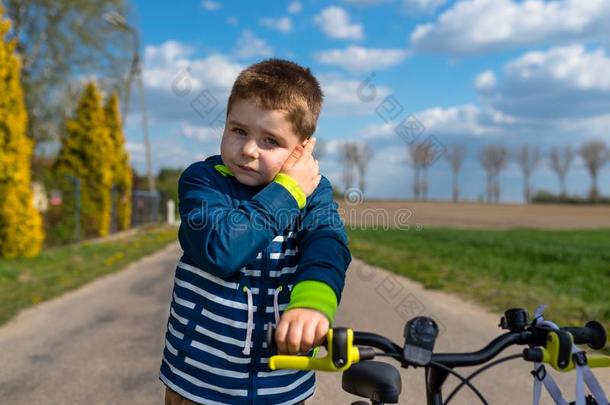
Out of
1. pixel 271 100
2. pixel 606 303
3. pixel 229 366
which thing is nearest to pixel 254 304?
pixel 229 366

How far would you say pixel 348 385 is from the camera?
167 centimetres

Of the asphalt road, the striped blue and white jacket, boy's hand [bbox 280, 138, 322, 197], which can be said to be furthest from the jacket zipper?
the asphalt road

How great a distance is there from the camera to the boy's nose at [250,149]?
1.71m

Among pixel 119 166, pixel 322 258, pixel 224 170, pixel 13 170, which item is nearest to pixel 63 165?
pixel 119 166

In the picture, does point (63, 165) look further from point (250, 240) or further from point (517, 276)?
point (250, 240)

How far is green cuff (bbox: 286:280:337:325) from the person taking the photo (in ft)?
4.77

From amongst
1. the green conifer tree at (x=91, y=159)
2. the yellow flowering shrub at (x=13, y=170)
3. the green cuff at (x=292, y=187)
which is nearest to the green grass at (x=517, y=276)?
the green cuff at (x=292, y=187)

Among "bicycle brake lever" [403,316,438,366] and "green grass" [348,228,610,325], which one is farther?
"green grass" [348,228,610,325]

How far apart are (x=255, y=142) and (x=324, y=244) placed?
1.16ft

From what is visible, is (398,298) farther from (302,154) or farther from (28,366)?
(302,154)

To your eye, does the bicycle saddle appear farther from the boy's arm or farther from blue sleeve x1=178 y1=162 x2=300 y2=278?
blue sleeve x1=178 y1=162 x2=300 y2=278

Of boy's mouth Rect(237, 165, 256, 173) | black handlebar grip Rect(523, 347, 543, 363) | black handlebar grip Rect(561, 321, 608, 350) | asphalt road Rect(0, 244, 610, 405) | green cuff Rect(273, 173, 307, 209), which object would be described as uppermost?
boy's mouth Rect(237, 165, 256, 173)

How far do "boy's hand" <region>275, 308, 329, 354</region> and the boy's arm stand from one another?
5 cm

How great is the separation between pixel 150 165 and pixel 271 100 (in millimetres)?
29832
